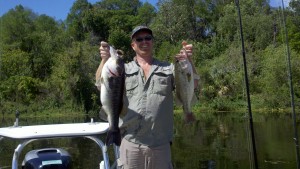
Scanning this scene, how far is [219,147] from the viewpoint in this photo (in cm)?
1848

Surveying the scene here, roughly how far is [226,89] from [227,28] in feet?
53.8

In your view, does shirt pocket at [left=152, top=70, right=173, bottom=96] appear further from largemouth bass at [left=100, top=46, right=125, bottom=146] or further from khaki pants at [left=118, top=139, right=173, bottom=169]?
khaki pants at [left=118, top=139, right=173, bottom=169]

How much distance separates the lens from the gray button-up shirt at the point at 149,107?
3.98m

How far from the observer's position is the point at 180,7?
56844 millimetres

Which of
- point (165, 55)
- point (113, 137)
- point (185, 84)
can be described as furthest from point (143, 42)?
point (165, 55)

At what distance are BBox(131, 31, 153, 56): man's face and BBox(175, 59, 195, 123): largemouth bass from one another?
350 millimetres

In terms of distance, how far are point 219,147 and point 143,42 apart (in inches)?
594

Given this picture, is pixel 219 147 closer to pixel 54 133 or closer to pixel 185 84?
pixel 54 133

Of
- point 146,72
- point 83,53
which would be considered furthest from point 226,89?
point 146,72

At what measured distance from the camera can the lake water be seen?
15.3 metres

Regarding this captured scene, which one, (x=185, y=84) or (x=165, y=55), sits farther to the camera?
(x=165, y=55)

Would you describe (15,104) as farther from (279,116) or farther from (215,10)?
(215,10)

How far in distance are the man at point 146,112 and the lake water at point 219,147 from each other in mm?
7581

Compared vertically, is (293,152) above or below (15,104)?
below
